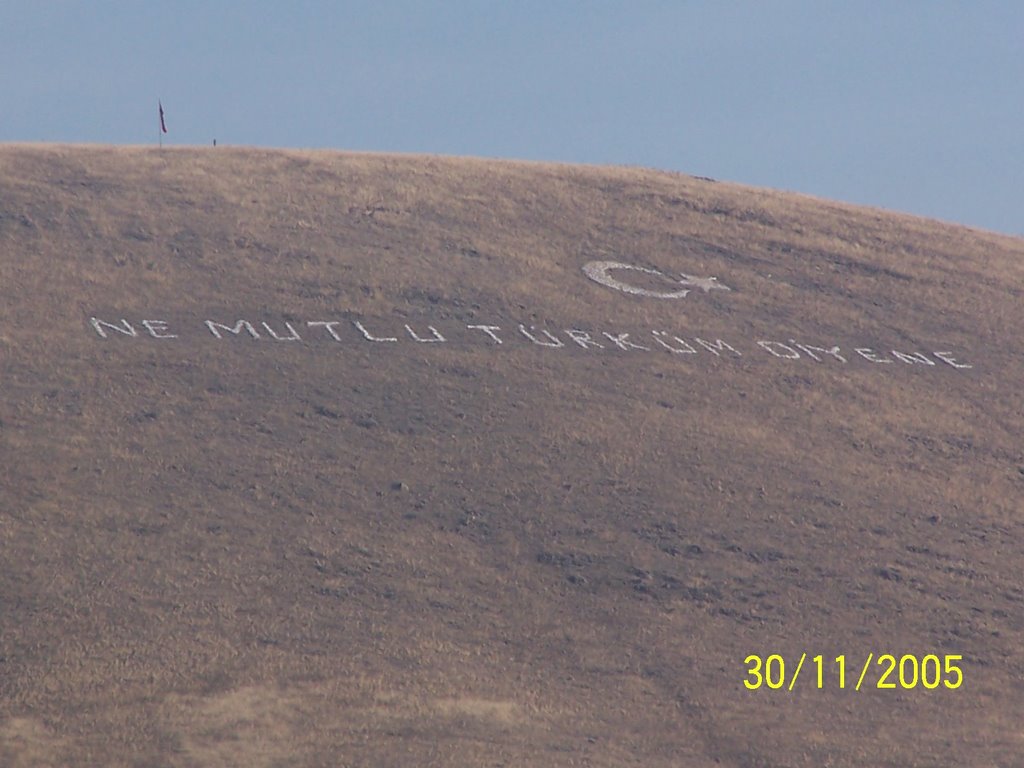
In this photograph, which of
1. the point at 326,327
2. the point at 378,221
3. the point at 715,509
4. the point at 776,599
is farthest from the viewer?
the point at 378,221

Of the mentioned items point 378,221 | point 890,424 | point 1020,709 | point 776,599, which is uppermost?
point 378,221

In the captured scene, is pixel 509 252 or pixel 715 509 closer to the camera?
pixel 715 509

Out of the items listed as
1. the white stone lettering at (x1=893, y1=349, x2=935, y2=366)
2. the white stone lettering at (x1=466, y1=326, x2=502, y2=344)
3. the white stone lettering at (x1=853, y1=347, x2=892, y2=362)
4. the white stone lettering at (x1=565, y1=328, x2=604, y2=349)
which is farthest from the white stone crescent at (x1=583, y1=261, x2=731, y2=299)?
the white stone lettering at (x1=893, y1=349, x2=935, y2=366)

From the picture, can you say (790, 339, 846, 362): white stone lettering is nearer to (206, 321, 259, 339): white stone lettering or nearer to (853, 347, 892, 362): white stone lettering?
(853, 347, 892, 362): white stone lettering

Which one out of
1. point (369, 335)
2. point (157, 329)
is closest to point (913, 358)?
point (369, 335)

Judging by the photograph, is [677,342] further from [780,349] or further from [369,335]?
[369,335]

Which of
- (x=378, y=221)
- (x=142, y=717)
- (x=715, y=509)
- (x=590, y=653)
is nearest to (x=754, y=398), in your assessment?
(x=715, y=509)

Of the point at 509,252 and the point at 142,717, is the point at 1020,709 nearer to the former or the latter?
the point at 142,717
